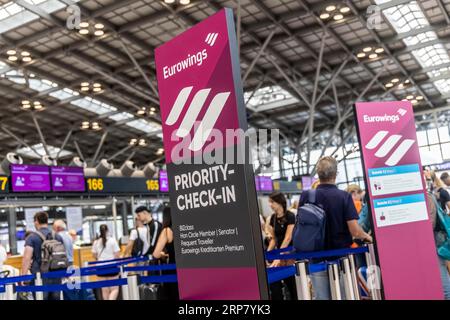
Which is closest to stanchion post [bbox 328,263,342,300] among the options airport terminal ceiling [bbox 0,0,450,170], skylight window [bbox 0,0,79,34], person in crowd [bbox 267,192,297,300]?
person in crowd [bbox 267,192,297,300]

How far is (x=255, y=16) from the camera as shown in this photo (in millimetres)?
17906

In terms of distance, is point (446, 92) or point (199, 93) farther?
point (446, 92)

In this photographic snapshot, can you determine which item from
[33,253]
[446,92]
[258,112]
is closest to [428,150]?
[446,92]

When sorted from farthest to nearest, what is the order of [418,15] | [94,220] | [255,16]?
[418,15]
[255,16]
[94,220]

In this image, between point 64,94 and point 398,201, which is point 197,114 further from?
point 64,94

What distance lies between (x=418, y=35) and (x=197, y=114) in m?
21.9

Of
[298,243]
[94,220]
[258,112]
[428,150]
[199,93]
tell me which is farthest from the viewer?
[428,150]

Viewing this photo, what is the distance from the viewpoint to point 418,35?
22297mm

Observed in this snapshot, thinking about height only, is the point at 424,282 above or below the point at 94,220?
below

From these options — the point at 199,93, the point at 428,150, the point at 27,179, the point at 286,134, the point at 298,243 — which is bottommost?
the point at 298,243

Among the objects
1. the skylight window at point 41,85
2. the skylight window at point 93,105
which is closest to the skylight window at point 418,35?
the skylight window at point 41,85

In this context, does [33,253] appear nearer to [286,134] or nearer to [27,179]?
[27,179]

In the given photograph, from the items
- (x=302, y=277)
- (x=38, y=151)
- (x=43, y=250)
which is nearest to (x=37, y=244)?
(x=43, y=250)
